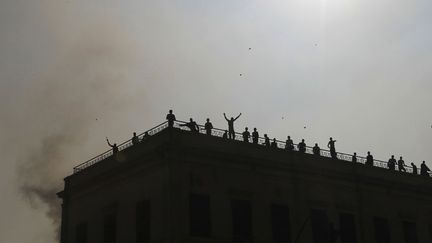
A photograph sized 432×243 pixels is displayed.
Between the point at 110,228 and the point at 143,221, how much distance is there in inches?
110

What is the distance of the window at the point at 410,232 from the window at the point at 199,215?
42.7ft

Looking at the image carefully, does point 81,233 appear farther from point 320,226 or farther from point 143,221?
point 320,226

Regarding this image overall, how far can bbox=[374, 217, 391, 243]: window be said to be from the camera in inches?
1446

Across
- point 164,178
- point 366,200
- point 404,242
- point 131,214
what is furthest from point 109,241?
point 404,242

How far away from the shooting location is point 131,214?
106 feet

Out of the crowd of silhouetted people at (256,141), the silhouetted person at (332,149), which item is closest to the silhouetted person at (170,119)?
the crowd of silhouetted people at (256,141)

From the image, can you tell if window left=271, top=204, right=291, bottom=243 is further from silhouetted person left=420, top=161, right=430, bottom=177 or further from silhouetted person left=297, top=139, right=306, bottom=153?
silhouetted person left=420, top=161, right=430, bottom=177

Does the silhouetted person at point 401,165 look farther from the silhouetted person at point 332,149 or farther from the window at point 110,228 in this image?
the window at point 110,228

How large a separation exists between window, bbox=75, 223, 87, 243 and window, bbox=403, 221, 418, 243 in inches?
684

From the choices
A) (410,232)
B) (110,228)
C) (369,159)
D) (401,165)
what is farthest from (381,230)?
(110,228)

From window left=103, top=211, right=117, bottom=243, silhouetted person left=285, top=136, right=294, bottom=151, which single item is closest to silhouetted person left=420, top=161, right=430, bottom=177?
silhouetted person left=285, top=136, right=294, bottom=151

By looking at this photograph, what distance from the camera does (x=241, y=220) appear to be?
32.1 meters

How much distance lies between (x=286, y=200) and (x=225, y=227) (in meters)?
4.07

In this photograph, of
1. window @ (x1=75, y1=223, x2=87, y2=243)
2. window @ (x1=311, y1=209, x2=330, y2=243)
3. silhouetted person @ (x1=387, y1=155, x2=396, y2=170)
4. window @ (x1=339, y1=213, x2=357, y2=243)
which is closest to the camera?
window @ (x1=311, y1=209, x2=330, y2=243)
